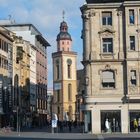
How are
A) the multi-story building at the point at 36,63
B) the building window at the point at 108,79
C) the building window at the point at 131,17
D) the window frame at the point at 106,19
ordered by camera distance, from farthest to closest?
1. the multi-story building at the point at 36,63
2. the window frame at the point at 106,19
3. the building window at the point at 131,17
4. the building window at the point at 108,79

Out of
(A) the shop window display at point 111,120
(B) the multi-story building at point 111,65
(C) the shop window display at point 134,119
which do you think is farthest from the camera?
(A) the shop window display at point 111,120

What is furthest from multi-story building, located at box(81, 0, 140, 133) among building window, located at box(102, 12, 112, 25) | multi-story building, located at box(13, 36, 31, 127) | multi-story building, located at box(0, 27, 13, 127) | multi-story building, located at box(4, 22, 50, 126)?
multi-story building, located at box(4, 22, 50, 126)

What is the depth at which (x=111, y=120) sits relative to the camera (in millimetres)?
69625

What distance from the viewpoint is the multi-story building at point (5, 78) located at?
312 feet

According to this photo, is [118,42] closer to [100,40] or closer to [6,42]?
[100,40]

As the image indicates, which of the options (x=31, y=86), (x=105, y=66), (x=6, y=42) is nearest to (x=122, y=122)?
(x=105, y=66)

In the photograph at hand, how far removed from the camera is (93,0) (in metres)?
72.9

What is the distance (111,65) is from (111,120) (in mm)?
6757

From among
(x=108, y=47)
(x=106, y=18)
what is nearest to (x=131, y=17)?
(x=106, y=18)

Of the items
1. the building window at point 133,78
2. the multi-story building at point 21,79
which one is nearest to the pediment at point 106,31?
the building window at point 133,78

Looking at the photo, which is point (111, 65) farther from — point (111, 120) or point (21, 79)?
point (21, 79)

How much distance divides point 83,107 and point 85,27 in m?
10.0

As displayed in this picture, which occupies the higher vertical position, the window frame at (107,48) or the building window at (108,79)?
the window frame at (107,48)

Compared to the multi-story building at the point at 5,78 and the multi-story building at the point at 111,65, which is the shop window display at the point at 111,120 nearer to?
the multi-story building at the point at 111,65
